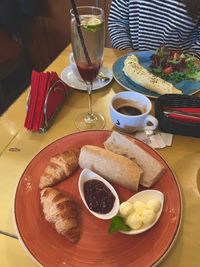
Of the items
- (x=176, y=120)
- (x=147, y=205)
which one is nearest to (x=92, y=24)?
(x=176, y=120)

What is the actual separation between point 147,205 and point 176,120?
357 mm

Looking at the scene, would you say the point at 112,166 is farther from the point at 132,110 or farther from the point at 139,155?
the point at 132,110

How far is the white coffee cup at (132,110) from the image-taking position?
35.9 inches

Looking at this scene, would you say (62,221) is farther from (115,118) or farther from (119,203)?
(115,118)

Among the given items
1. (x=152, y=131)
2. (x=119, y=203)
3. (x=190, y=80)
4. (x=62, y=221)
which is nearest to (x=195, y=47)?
(x=190, y=80)

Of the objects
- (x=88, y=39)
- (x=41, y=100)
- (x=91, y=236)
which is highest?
(x=88, y=39)

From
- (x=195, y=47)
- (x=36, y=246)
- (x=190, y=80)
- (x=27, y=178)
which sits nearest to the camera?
(x=36, y=246)

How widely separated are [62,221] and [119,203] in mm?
154

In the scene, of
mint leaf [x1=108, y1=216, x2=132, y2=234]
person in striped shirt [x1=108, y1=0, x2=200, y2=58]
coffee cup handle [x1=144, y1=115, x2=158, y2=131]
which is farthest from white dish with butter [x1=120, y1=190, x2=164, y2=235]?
person in striped shirt [x1=108, y1=0, x2=200, y2=58]

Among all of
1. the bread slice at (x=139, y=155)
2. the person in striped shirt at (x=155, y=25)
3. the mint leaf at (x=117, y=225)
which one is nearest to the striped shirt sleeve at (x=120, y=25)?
the person in striped shirt at (x=155, y=25)

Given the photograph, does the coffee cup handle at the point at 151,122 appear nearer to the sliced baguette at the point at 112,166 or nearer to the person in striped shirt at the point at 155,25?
the sliced baguette at the point at 112,166

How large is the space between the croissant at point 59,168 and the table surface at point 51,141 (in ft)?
0.35

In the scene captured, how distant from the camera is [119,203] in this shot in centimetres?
71

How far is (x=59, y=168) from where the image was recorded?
0.78 m
